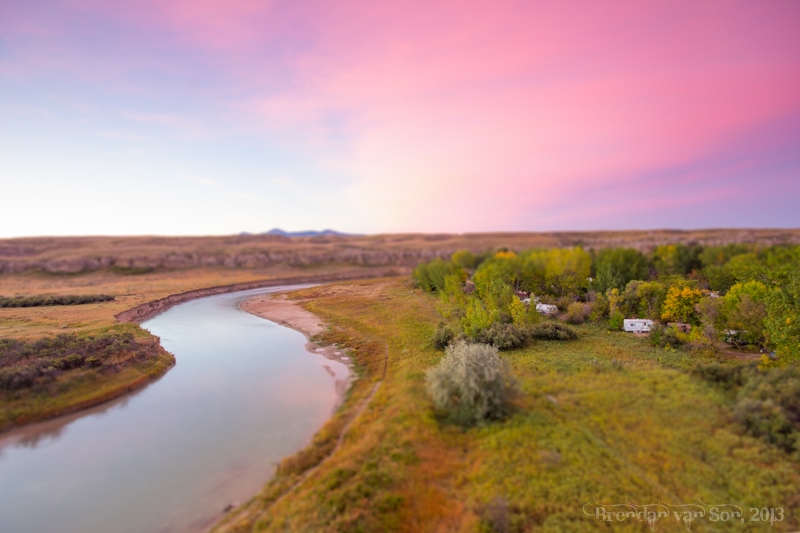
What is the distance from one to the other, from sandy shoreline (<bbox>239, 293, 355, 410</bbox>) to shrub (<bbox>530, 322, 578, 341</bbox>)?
63.9 ft

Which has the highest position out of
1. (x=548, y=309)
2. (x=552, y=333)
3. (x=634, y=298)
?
(x=634, y=298)

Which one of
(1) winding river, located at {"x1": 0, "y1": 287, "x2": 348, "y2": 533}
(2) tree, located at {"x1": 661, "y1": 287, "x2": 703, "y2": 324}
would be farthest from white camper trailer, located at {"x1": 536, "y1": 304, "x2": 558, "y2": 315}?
(1) winding river, located at {"x1": 0, "y1": 287, "x2": 348, "y2": 533}

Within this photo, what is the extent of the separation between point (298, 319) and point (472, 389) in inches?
1646

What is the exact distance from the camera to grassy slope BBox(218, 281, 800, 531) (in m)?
15.8

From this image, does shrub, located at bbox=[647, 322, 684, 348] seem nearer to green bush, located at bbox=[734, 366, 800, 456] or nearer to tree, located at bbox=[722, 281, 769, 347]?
tree, located at bbox=[722, 281, 769, 347]

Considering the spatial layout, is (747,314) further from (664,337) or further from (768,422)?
(768,422)

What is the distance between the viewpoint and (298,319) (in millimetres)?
58750

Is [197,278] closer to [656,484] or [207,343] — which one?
[207,343]

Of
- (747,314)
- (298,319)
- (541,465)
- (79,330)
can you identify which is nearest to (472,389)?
(541,465)

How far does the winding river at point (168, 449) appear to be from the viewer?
1850cm

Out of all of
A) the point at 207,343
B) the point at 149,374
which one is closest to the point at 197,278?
the point at 207,343

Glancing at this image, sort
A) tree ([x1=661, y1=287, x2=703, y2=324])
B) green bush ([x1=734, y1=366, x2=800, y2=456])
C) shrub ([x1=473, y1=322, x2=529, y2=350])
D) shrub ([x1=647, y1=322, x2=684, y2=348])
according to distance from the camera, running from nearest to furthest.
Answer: green bush ([x1=734, y1=366, x2=800, y2=456])
shrub ([x1=647, y1=322, x2=684, y2=348])
shrub ([x1=473, y1=322, x2=529, y2=350])
tree ([x1=661, y1=287, x2=703, y2=324])

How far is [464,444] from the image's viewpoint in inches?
804

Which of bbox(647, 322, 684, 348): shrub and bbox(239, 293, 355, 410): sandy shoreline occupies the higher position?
bbox(647, 322, 684, 348): shrub
